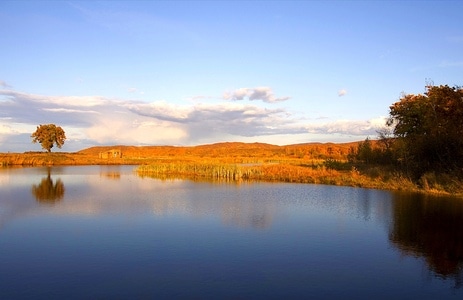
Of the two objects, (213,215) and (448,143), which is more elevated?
A: (448,143)

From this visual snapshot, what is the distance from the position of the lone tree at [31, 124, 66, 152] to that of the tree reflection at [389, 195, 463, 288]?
229 ft

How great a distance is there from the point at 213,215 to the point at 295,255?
609 cm

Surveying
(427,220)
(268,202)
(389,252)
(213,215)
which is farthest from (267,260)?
(268,202)

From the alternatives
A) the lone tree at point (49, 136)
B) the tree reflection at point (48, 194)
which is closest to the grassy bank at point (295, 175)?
the tree reflection at point (48, 194)

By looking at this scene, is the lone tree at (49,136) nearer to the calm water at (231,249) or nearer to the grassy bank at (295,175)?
the grassy bank at (295,175)

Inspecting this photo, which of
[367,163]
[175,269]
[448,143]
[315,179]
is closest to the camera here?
[175,269]

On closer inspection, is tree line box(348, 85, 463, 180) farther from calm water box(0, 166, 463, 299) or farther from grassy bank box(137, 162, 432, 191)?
calm water box(0, 166, 463, 299)

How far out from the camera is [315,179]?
3108 centimetres

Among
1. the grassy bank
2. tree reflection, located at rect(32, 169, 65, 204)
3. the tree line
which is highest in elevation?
the tree line

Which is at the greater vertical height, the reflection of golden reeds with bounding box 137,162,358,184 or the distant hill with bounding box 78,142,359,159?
the distant hill with bounding box 78,142,359,159

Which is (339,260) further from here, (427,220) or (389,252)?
(427,220)

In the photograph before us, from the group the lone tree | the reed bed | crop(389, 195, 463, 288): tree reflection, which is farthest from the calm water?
the lone tree

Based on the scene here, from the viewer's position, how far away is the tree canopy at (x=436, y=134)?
74.1ft

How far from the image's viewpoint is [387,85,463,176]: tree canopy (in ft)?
74.1
